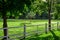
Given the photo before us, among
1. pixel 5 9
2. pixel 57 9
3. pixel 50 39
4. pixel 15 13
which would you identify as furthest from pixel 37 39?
pixel 57 9

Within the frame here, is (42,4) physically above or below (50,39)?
above

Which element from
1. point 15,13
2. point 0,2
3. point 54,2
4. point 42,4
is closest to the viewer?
point 0,2

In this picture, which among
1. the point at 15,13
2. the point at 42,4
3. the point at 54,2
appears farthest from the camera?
the point at 54,2

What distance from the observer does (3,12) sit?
1406 cm

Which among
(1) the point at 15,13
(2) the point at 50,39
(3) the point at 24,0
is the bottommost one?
(2) the point at 50,39

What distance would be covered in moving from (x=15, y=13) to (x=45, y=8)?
34.1ft

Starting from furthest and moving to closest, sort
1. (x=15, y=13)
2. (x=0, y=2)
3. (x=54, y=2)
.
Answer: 1. (x=54, y=2)
2. (x=15, y=13)
3. (x=0, y=2)

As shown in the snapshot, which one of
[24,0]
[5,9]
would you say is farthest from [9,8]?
[24,0]

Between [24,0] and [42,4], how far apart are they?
9809 millimetres

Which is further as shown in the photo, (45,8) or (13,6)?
(45,8)

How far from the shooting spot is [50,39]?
49.7 ft

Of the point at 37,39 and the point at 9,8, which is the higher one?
the point at 9,8

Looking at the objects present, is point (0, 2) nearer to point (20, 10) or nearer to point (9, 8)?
point (9, 8)

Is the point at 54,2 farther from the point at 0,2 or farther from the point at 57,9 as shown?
the point at 0,2
